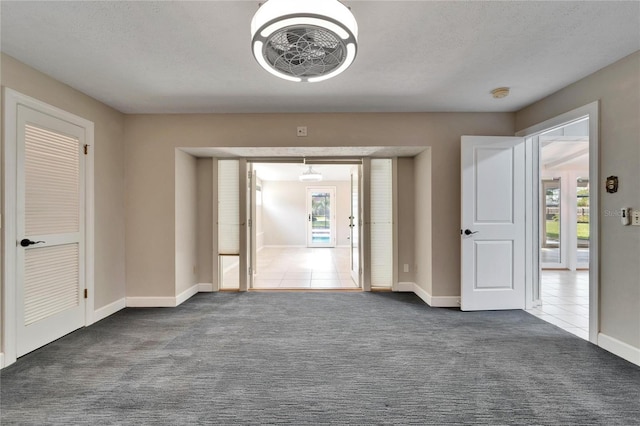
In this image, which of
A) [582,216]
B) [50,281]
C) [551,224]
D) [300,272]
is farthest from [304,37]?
[582,216]

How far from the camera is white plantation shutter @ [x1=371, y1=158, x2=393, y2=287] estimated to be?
4.26 m

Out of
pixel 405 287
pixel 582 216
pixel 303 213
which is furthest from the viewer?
pixel 303 213

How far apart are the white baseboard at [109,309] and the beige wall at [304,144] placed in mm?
152

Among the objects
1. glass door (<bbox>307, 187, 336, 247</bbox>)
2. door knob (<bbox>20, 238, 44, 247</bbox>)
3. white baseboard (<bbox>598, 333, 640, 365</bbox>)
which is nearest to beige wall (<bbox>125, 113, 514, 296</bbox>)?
door knob (<bbox>20, 238, 44, 247</bbox>)

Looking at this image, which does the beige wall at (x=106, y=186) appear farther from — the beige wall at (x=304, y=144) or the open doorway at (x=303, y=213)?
the open doorway at (x=303, y=213)

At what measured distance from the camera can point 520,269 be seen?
3445mm

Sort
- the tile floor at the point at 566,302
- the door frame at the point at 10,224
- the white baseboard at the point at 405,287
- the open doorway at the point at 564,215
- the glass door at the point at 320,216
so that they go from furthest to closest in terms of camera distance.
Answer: the glass door at the point at 320,216, the open doorway at the point at 564,215, the white baseboard at the point at 405,287, the tile floor at the point at 566,302, the door frame at the point at 10,224

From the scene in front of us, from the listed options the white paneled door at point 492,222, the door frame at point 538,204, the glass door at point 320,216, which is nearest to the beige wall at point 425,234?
the white paneled door at point 492,222

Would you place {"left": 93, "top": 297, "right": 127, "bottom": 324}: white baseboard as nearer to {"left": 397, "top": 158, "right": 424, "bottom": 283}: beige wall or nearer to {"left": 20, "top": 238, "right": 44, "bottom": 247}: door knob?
{"left": 20, "top": 238, "right": 44, "bottom": 247}: door knob

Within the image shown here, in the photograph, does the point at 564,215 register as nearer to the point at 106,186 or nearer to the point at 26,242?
the point at 106,186

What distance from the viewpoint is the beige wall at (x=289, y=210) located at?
10.0 meters

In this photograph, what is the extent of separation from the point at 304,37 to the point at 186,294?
3.53 metres

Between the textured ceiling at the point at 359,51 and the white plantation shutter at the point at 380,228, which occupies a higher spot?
the textured ceiling at the point at 359,51

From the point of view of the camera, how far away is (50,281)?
2621 millimetres
